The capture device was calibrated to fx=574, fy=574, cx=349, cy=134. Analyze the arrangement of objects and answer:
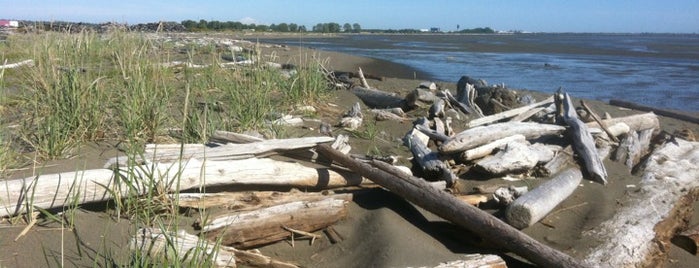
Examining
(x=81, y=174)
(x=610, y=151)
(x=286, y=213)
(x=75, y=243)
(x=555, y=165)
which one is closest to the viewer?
(x=75, y=243)

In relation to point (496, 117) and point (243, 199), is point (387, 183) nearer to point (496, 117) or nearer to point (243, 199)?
point (243, 199)

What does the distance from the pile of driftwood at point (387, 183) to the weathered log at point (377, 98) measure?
6.07 feet

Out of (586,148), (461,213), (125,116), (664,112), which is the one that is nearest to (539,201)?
(461,213)

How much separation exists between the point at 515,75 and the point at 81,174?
17.6 metres

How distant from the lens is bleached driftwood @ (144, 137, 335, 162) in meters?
4.48

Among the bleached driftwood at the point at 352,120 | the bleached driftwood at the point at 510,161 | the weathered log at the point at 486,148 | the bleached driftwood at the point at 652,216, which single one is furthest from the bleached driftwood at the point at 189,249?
the bleached driftwood at the point at 352,120

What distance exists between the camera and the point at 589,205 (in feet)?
18.3

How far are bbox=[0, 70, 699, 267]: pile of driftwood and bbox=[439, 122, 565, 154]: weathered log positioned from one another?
0.06 feet

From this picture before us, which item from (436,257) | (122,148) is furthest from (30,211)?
(436,257)

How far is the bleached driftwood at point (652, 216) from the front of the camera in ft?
14.8

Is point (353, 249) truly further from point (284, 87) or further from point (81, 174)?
point (284, 87)

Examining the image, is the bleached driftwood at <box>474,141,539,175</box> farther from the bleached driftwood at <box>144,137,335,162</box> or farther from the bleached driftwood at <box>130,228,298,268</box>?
the bleached driftwood at <box>130,228,298,268</box>

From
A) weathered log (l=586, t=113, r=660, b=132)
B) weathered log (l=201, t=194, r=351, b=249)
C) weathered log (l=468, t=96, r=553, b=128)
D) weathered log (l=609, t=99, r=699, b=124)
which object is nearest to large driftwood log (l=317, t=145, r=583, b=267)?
weathered log (l=201, t=194, r=351, b=249)

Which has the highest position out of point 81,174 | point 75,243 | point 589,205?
point 81,174
